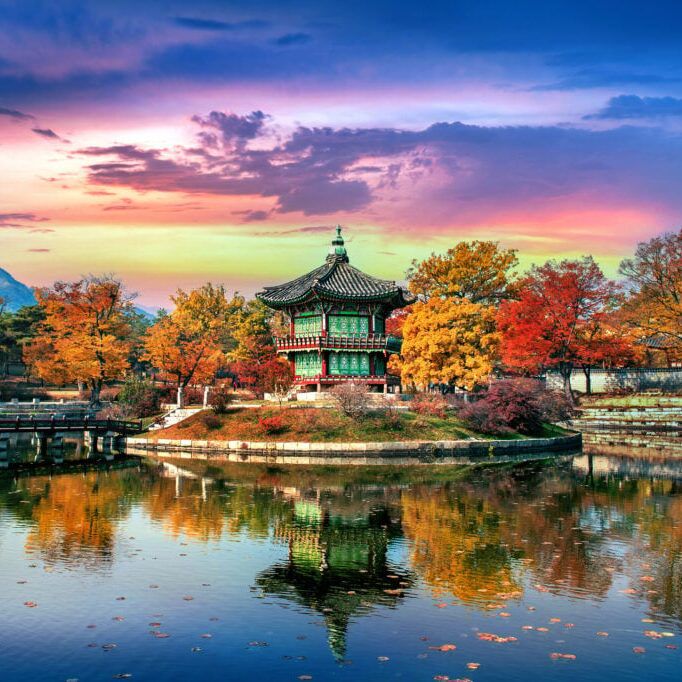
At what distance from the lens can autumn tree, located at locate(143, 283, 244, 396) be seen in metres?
70.2

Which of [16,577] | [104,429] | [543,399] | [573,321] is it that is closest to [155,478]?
[104,429]

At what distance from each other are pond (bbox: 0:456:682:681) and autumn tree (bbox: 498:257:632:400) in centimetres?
4407

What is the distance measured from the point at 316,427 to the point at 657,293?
45.2m

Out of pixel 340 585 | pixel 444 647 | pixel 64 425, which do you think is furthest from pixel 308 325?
pixel 444 647

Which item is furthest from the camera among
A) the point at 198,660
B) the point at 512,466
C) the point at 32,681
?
the point at 512,466

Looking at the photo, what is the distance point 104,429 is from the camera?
52.8m

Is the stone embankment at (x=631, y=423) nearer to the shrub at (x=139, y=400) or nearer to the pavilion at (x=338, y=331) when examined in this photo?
the pavilion at (x=338, y=331)

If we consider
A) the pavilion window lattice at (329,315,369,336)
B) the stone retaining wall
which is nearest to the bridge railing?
the stone retaining wall

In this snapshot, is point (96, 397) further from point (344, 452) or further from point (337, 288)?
point (344, 452)

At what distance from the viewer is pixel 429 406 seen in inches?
2159

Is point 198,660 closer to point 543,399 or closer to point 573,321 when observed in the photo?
point 543,399

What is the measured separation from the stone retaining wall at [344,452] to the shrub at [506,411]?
6.91 ft

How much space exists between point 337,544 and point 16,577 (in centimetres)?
902

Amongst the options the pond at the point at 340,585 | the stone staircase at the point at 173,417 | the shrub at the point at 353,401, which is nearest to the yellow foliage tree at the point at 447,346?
the shrub at the point at 353,401
